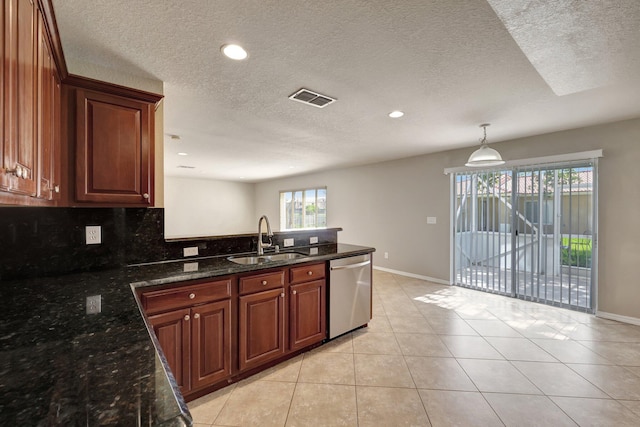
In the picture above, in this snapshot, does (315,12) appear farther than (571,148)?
No

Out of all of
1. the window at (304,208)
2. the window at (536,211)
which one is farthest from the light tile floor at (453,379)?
the window at (304,208)

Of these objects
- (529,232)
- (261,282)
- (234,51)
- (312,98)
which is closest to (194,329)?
(261,282)

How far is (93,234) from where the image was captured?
2.01m

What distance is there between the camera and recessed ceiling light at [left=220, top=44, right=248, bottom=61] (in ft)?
5.93

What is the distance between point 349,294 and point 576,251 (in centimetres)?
315

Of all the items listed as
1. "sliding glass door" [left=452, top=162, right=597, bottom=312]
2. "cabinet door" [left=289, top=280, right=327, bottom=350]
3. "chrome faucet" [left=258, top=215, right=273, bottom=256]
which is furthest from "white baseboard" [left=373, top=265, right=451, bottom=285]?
"chrome faucet" [left=258, top=215, right=273, bottom=256]

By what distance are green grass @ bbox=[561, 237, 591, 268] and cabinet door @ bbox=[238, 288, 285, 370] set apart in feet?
12.6

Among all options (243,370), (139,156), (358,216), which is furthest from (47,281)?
(358,216)

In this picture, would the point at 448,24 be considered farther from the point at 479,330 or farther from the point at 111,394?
the point at 479,330

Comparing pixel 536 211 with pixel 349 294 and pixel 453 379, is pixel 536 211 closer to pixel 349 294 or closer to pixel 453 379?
pixel 453 379

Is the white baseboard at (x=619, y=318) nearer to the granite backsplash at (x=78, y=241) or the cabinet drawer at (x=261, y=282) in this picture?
the cabinet drawer at (x=261, y=282)

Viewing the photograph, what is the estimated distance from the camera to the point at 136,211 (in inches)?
85.8

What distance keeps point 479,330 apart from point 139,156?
3658 mm

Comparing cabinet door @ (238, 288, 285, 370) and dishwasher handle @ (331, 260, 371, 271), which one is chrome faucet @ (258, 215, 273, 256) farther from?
dishwasher handle @ (331, 260, 371, 271)
